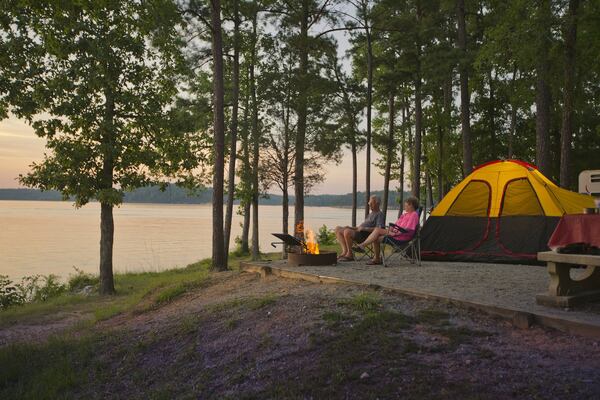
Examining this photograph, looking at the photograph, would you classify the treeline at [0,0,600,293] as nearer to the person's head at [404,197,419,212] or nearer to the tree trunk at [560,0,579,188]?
the tree trunk at [560,0,579,188]

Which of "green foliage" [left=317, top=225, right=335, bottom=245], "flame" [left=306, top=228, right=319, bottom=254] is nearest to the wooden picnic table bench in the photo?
"flame" [left=306, top=228, right=319, bottom=254]

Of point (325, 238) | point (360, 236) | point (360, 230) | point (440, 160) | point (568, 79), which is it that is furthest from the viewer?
point (325, 238)

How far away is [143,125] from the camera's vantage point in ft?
44.3

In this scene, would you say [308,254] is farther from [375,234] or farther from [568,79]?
[568,79]

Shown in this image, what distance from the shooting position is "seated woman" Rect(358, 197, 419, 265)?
8508mm

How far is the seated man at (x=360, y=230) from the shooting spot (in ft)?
30.2

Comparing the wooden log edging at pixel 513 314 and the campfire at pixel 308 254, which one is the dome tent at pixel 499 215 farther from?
the wooden log edging at pixel 513 314

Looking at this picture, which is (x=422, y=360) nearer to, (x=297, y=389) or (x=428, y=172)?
(x=297, y=389)

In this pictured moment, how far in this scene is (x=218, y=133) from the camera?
1116 centimetres

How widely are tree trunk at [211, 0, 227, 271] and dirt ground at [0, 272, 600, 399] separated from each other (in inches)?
179

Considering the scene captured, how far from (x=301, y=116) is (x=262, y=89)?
1.74 metres

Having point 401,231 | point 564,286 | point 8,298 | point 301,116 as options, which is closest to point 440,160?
point 301,116

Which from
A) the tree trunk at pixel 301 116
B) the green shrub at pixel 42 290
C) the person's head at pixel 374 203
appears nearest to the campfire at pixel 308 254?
the person's head at pixel 374 203

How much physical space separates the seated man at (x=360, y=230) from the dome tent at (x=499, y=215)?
1440 millimetres
